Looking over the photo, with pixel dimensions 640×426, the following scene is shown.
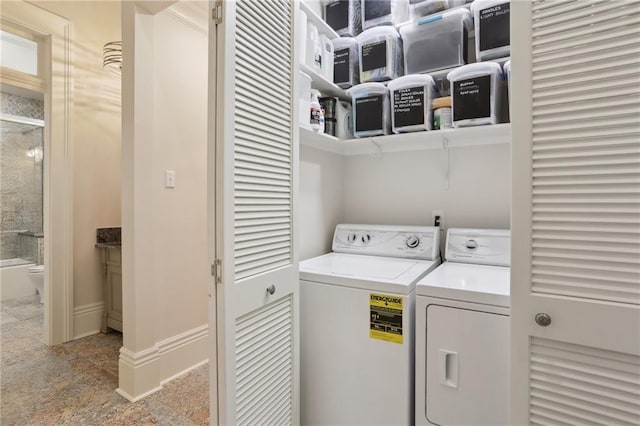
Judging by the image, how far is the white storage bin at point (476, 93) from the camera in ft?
5.38

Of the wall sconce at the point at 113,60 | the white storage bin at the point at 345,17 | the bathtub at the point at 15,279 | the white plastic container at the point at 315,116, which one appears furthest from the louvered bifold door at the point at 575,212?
the bathtub at the point at 15,279

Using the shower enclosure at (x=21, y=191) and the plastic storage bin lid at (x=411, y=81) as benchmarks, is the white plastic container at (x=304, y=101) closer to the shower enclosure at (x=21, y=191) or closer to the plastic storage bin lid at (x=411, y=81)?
the plastic storage bin lid at (x=411, y=81)

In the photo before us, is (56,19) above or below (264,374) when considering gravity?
above

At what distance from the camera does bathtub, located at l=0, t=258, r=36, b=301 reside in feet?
12.8

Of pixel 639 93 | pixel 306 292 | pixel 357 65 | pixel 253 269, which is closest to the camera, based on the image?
pixel 639 93

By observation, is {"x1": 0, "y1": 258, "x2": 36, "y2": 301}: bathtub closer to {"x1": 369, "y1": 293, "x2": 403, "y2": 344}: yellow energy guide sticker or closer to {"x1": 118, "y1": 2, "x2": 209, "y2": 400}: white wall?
{"x1": 118, "y1": 2, "x2": 209, "y2": 400}: white wall

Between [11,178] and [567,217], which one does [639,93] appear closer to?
[567,217]

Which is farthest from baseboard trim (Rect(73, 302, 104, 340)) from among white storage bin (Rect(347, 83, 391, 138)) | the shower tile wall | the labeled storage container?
the labeled storage container

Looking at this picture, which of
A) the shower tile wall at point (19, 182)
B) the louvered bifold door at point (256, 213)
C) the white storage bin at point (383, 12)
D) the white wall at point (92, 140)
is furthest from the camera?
the shower tile wall at point (19, 182)

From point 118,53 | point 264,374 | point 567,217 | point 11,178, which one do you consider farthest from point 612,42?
point 11,178

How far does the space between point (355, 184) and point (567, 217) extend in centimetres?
151

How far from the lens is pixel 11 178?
13.4 ft

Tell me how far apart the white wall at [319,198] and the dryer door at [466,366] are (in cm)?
92

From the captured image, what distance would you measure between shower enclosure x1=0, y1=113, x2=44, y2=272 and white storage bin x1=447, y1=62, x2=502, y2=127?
5.00 m
